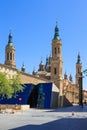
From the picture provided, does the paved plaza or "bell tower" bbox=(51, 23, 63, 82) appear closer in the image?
the paved plaza

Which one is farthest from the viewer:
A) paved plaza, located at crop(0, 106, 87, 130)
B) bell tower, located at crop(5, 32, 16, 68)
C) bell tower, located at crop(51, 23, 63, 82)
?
bell tower, located at crop(51, 23, 63, 82)

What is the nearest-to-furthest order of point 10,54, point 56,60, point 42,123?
point 42,123
point 10,54
point 56,60

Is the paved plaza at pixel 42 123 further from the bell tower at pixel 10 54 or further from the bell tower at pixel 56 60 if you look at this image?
the bell tower at pixel 10 54

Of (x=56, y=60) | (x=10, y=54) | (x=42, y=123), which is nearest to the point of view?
(x=42, y=123)

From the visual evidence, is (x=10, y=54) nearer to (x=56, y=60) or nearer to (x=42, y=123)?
(x=56, y=60)

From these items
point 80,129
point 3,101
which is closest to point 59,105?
point 3,101

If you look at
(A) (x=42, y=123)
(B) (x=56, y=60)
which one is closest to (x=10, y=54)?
(B) (x=56, y=60)

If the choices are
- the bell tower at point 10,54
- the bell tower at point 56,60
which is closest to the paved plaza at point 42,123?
the bell tower at point 56,60

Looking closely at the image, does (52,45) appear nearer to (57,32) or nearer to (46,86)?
(57,32)

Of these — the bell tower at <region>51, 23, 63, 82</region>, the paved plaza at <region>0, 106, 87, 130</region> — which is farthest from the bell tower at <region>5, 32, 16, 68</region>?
the paved plaza at <region>0, 106, 87, 130</region>

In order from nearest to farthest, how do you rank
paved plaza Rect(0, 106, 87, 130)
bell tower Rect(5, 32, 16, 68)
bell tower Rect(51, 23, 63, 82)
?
paved plaza Rect(0, 106, 87, 130) → bell tower Rect(5, 32, 16, 68) → bell tower Rect(51, 23, 63, 82)

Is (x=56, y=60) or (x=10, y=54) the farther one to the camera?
(x=56, y=60)

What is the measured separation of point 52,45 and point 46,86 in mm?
37042

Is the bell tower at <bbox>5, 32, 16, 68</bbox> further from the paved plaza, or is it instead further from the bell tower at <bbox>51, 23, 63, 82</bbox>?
the paved plaza
